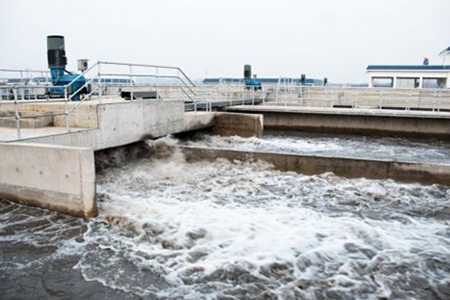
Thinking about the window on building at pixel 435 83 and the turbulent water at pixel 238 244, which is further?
Answer: the window on building at pixel 435 83

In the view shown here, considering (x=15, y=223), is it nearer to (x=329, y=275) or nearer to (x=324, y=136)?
(x=329, y=275)

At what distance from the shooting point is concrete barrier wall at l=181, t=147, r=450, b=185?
10125 mm

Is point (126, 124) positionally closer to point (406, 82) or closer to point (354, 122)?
point (354, 122)

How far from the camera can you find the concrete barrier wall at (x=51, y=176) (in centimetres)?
735

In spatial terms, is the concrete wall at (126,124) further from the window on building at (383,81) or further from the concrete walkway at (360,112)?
the window on building at (383,81)

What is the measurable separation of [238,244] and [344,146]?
10.4 m

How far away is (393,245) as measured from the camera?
22.4ft

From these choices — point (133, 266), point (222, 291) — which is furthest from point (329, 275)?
point (133, 266)

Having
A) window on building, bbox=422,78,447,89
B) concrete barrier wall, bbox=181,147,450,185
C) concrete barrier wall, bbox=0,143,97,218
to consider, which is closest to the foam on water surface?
concrete barrier wall, bbox=181,147,450,185

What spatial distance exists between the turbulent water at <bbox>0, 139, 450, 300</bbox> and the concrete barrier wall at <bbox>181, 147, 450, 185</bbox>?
0.91ft

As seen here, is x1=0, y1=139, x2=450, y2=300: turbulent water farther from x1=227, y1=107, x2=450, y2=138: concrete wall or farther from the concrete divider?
x1=227, y1=107, x2=450, y2=138: concrete wall

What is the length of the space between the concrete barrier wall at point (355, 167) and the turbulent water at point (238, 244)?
0.91 feet

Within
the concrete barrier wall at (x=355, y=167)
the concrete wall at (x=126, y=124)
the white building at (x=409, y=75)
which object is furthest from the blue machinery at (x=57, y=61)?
the white building at (x=409, y=75)

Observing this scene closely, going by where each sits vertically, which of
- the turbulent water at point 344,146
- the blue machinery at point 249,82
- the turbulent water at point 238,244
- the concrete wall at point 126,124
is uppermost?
the blue machinery at point 249,82
